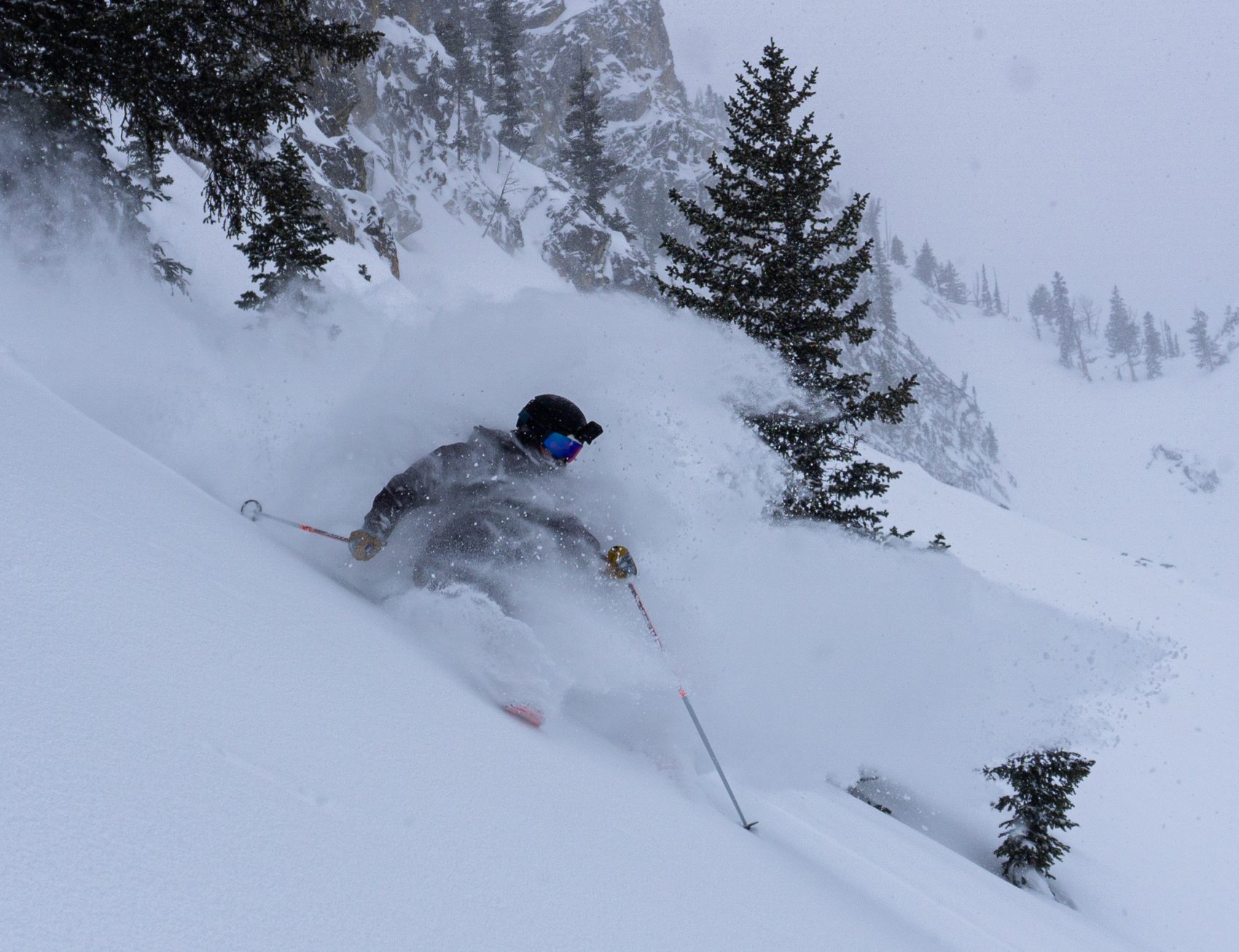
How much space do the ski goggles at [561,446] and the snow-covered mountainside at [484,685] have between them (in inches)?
33.6

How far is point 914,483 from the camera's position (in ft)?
88.9

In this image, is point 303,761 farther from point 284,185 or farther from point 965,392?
point 965,392

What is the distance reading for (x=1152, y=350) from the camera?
10306 centimetres

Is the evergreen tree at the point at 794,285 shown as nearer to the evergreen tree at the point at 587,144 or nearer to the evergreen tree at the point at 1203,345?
the evergreen tree at the point at 587,144

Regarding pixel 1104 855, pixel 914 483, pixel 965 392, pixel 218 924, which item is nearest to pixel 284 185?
pixel 218 924

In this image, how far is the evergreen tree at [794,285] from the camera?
9977 millimetres

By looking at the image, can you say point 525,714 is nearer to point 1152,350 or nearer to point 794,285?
point 794,285

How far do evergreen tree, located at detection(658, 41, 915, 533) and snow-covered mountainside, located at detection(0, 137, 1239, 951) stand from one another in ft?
1.58

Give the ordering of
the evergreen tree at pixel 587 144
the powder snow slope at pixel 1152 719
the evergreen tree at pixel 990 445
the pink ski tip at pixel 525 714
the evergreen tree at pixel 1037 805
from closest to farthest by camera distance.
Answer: the pink ski tip at pixel 525 714 < the evergreen tree at pixel 1037 805 < the powder snow slope at pixel 1152 719 < the evergreen tree at pixel 587 144 < the evergreen tree at pixel 990 445

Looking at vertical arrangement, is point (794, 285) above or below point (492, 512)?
above

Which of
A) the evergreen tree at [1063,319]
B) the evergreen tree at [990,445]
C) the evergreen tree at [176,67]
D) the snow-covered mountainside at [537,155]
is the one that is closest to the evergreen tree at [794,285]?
the evergreen tree at [176,67]

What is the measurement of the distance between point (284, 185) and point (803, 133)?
7.27 meters

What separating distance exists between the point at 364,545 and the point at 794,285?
24.0 feet

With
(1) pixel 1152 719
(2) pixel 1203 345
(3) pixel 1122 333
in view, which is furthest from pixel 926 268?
(1) pixel 1152 719
